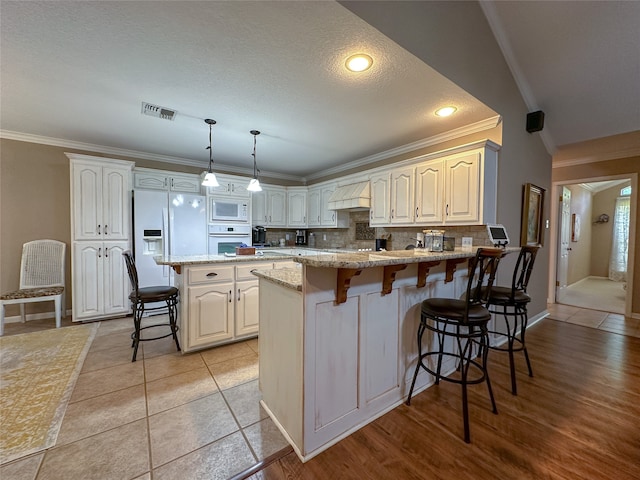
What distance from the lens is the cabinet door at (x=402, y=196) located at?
346 centimetres

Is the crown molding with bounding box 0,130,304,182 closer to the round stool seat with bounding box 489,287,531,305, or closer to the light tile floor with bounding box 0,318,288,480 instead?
the light tile floor with bounding box 0,318,288,480

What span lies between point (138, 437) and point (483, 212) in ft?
11.2

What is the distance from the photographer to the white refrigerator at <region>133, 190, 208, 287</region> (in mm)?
3797

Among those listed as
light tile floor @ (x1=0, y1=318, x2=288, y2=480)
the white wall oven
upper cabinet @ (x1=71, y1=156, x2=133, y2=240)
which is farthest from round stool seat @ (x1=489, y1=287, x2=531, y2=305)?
upper cabinet @ (x1=71, y1=156, x2=133, y2=240)

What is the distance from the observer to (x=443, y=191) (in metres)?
3.07

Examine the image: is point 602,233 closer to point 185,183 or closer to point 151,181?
point 185,183

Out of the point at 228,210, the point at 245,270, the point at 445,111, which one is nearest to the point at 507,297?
the point at 445,111

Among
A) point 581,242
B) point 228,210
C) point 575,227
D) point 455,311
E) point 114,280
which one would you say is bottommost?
point 114,280

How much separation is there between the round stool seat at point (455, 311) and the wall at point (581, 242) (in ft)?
20.4

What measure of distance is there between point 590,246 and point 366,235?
7469 mm

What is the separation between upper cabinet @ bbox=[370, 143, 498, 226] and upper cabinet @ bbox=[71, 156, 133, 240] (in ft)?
12.3

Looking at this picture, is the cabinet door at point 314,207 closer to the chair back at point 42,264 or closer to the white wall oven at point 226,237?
the white wall oven at point 226,237

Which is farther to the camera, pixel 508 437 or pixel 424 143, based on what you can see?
pixel 424 143

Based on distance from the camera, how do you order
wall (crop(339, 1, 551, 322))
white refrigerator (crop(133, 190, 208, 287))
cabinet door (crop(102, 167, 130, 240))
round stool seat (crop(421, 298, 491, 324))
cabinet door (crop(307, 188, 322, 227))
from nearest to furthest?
round stool seat (crop(421, 298, 491, 324)) → wall (crop(339, 1, 551, 322)) → cabinet door (crop(102, 167, 130, 240)) → white refrigerator (crop(133, 190, 208, 287)) → cabinet door (crop(307, 188, 322, 227))
